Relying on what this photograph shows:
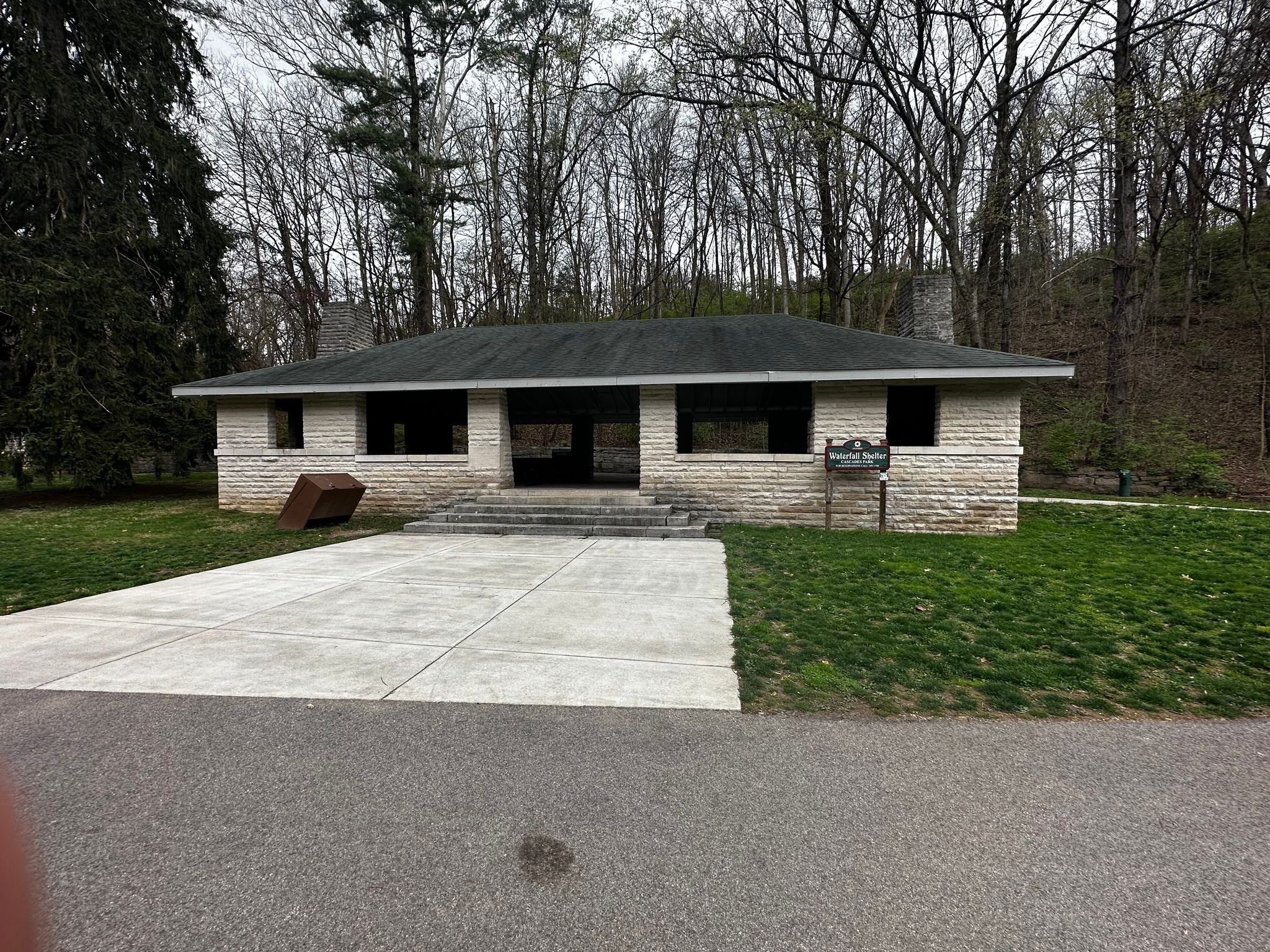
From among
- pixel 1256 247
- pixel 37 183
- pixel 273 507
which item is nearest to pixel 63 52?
pixel 37 183

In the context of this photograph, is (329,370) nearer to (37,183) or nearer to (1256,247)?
(37,183)

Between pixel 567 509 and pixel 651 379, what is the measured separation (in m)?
2.81

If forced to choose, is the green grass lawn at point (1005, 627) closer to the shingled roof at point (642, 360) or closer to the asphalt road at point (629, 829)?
the asphalt road at point (629, 829)

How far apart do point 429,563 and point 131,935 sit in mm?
5331

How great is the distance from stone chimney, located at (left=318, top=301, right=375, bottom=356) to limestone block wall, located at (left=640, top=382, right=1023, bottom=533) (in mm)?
8605

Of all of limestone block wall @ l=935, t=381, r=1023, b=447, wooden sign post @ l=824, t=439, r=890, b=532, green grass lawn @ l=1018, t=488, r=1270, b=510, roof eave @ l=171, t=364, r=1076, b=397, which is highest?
roof eave @ l=171, t=364, r=1076, b=397

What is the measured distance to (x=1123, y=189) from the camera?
15.6 meters

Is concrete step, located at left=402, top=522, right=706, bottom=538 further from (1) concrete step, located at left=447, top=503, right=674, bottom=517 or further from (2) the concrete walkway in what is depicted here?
(2) the concrete walkway

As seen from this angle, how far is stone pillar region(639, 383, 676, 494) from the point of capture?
10.1m

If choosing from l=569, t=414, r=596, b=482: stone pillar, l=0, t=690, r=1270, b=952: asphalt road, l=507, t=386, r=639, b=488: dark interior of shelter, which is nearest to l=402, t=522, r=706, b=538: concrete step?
l=507, t=386, r=639, b=488: dark interior of shelter

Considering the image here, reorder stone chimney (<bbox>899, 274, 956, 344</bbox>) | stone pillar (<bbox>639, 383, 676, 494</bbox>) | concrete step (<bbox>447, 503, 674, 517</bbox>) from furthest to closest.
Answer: stone chimney (<bbox>899, 274, 956, 344</bbox>), stone pillar (<bbox>639, 383, 676, 494</bbox>), concrete step (<bbox>447, 503, 674, 517</bbox>)

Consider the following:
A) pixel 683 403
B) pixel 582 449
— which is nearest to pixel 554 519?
pixel 683 403

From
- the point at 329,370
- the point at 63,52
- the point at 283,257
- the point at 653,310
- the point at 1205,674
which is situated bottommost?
the point at 1205,674

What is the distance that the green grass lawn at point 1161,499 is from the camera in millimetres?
12125
